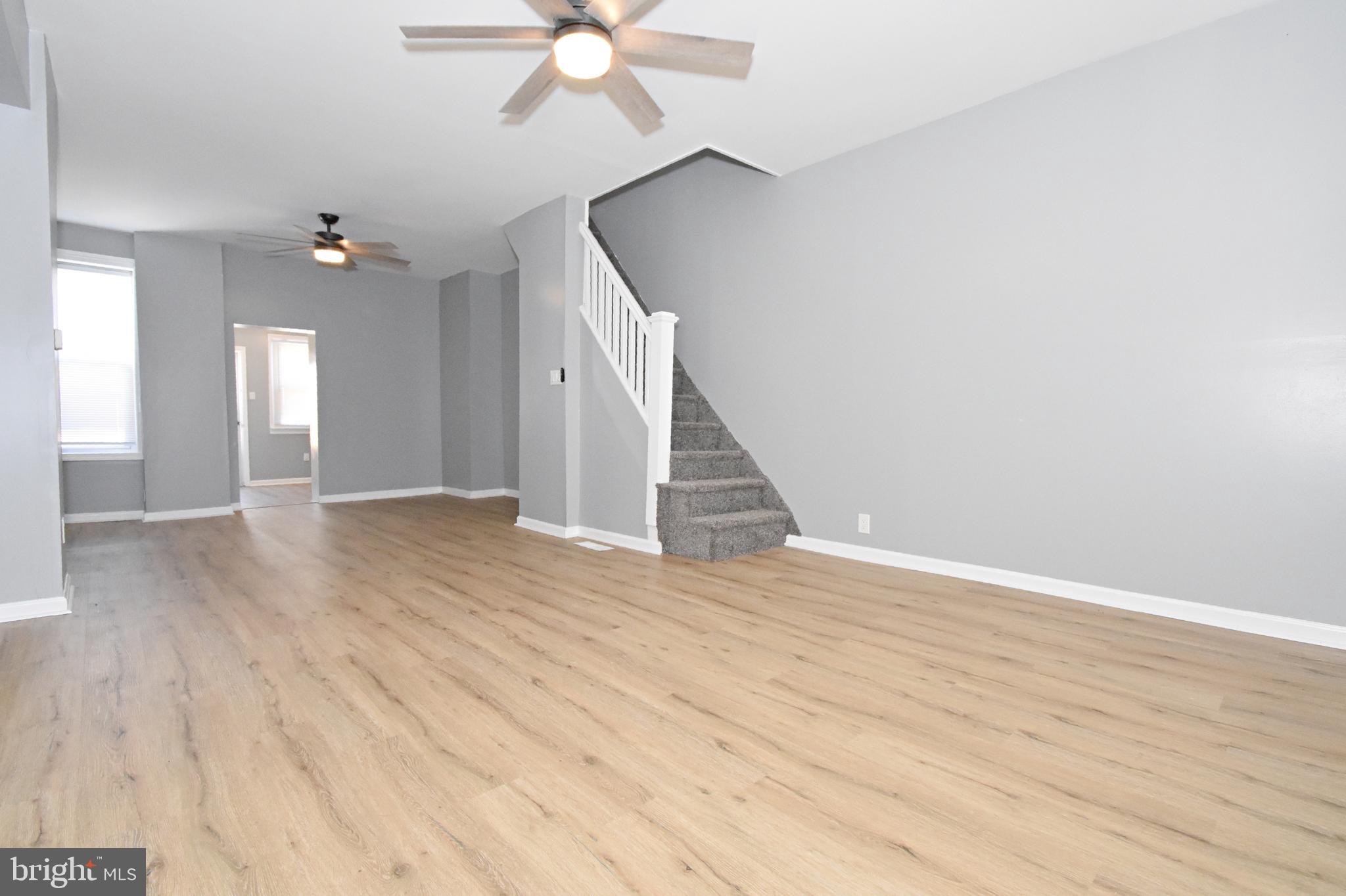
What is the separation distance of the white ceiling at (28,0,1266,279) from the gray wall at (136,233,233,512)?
1.00 m

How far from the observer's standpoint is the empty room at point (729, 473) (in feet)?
4.94

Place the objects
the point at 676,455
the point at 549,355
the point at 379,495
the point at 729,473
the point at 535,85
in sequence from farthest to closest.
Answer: the point at 379,495, the point at 549,355, the point at 729,473, the point at 676,455, the point at 535,85

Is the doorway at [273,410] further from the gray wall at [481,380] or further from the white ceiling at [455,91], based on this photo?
the white ceiling at [455,91]

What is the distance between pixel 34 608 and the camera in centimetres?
297

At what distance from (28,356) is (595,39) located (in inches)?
121

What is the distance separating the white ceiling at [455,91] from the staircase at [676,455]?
3.22 feet

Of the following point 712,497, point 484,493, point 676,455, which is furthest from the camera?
point 484,493

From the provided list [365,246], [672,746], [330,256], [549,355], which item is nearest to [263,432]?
[330,256]

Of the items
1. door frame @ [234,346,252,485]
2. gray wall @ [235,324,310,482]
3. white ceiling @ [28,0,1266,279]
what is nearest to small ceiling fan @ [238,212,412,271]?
white ceiling @ [28,0,1266,279]

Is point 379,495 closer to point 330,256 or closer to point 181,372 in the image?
point 181,372

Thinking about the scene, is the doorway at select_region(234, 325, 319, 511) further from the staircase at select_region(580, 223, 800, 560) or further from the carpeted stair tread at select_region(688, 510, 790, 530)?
the carpeted stair tread at select_region(688, 510, 790, 530)

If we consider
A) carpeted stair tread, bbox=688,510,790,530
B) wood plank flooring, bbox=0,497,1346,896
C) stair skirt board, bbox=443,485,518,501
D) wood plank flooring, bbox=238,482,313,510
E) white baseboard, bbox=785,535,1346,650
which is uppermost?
carpeted stair tread, bbox=688,510,790,530

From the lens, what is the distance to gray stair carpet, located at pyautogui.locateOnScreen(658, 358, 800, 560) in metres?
4.28

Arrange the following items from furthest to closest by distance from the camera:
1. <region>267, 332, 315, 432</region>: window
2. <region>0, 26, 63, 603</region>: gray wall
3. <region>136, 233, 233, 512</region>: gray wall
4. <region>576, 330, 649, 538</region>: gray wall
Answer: <region>267, 332, 315, 432</region>: window
<region>136, 233, 233, 512</region>: gray wall
<region>576, 330, 649, 538</region>: gray wall
<region>0, 26, 63, 603</region>: gray wall
